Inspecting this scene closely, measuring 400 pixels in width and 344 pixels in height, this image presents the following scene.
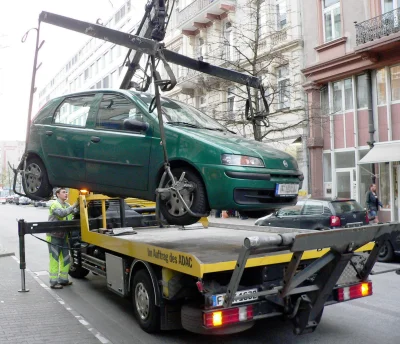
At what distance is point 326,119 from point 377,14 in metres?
4.30

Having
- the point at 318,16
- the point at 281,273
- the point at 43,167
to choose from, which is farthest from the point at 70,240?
the point at 318,16

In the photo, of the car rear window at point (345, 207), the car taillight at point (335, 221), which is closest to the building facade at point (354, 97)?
the car rear window at point (345, 207)

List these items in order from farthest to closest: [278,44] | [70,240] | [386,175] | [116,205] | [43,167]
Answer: [278,44] → [386,175] → [70,240] → [116,205] → [43,167]

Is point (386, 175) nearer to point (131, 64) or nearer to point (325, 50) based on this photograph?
point (325, 50)

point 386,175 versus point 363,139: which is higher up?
point 363,139

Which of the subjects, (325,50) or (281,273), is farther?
(325,50)

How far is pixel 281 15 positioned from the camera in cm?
2184

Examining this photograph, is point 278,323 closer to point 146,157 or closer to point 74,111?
point 146,157

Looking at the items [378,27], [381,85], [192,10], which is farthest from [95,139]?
[192,10]

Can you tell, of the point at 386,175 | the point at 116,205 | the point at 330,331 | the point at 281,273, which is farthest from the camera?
the point at 386,175

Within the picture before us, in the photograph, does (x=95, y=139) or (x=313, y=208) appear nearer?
(x=95, y=139)

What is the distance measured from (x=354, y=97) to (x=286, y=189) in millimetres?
14126

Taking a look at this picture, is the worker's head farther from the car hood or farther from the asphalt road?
the car hood

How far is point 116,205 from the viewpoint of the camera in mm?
7641
